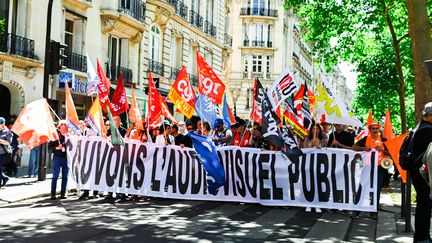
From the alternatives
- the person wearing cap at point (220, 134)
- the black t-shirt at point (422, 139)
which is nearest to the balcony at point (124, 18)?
the person wearing cap at point (220, 134)

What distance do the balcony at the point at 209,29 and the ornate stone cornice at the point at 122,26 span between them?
32.8 feet

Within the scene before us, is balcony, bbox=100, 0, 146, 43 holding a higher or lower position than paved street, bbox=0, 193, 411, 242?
higher

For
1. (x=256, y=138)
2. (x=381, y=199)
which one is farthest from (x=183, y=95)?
(x=381, y=199)

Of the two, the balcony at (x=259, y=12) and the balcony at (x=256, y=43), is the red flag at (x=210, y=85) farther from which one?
the balcony at (x=259, y=12)

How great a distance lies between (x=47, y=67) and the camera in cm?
1394

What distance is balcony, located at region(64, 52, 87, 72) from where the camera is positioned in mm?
21108

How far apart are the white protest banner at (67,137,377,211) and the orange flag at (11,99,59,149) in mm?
754

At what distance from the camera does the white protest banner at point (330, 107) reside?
10.0m

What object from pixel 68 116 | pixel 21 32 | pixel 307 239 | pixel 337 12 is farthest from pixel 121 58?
pixel 307 239

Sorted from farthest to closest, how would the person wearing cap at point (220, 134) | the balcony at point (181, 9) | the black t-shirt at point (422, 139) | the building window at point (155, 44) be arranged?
the balcony at point (181, 9), the building window at point (155, 44), the person wearing cap at point (220, 134), the black t-shirt at point (422, 139)

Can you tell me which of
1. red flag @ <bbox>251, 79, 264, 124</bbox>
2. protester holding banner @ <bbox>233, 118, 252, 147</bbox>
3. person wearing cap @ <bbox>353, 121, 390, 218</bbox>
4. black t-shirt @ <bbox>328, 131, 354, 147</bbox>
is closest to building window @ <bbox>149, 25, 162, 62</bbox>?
protester holding banner @ <bbox>233, 118, 252, 147</bbox>

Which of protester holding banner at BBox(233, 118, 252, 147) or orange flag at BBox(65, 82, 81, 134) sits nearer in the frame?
orange flag at BBox(65, 82, 81, 134)

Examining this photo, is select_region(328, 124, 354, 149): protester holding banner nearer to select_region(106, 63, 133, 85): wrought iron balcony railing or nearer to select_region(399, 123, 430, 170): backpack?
select_region(399, 123, 430, 170): backpack

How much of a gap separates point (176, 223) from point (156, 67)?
20.4 meters
